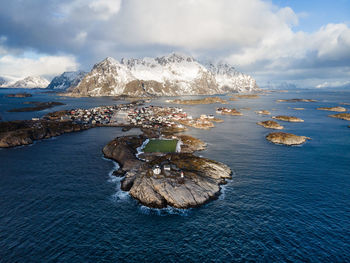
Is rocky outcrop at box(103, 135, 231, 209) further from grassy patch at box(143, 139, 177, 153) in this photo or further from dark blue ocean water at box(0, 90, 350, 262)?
grassy patch at box(143, 139, 177, 153)

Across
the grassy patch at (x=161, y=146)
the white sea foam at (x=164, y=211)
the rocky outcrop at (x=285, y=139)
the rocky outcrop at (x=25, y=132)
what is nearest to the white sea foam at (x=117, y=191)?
the white sea foam at (x=164, y=211)

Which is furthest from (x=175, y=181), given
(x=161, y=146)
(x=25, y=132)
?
(x=25, y=132)

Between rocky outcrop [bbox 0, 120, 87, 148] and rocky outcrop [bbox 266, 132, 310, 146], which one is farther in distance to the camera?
rocky outcrop [bbox 266, 132, 310, 146]

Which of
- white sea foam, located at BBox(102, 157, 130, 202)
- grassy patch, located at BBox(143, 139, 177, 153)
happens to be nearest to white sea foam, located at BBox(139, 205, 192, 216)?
white sea foam, located at BBox(102, 157, 130, 202)

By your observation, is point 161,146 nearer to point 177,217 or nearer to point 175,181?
point 175,181

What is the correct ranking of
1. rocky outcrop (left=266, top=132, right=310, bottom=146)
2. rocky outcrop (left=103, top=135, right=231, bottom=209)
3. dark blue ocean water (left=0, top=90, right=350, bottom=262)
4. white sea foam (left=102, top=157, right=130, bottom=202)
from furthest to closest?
rocky outcrop (left=266, top=132, right=310, bottom=146) → white sea foam (left=102, top=157, right=130, bottom=202) → rocky outcrop (left=103, top=135, right=231, bottom=209) → dark blue ocean water (left=0, top=90, right=350, bottom=262)

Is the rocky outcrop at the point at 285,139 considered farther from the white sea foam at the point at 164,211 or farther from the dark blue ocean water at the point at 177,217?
the white sea foam at the point at 164,211
